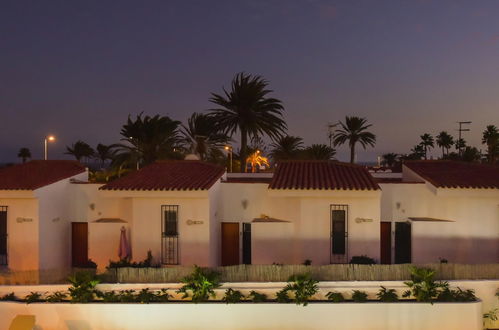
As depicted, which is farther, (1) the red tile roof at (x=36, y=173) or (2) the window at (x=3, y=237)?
(2) the window at (x=3, y=237)

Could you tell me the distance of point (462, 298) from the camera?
386 inches

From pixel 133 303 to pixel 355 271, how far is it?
5.83m

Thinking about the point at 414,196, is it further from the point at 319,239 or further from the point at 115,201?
the point at 115,201

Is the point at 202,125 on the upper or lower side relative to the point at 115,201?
upper

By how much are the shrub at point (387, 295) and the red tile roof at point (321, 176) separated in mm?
3630

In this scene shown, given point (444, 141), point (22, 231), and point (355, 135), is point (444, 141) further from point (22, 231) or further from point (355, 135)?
point (22, 231)

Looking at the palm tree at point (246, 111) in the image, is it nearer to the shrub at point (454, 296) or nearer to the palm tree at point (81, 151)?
the shrub at point (454, 296)

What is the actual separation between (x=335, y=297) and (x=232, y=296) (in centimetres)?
261

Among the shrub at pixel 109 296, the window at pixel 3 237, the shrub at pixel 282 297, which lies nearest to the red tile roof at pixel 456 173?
the shrub at pixel 282 297

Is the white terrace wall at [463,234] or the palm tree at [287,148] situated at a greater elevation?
the palm tree at [287,148]

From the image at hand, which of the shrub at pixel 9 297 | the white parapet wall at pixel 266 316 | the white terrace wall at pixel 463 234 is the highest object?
the white terrace wall at pixel 463 234

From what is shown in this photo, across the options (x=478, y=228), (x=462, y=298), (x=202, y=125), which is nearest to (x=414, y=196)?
(x=478, y=228)

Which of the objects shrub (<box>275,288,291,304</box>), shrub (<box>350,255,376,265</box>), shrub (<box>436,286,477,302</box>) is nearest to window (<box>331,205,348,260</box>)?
shrub (<box>350,255,376,265</box>)

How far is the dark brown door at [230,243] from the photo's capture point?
593 inches
